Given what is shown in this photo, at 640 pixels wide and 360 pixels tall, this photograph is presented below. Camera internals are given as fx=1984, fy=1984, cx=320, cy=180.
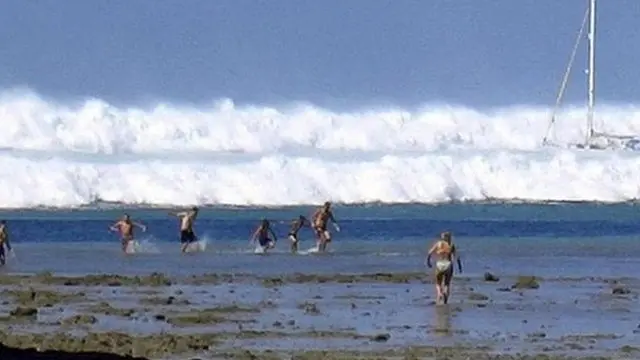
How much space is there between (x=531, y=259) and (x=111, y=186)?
4774 centimetres

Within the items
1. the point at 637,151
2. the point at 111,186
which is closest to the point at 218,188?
the point at 111,186

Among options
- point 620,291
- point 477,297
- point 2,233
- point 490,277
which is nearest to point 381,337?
point 477,297

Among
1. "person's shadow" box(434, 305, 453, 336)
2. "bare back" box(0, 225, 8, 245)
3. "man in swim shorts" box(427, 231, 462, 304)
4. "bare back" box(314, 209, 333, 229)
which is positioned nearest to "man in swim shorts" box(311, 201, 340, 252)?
"bare back" box(314, 209, 333, 229)

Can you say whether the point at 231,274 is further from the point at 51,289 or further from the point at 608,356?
the point at 608,356

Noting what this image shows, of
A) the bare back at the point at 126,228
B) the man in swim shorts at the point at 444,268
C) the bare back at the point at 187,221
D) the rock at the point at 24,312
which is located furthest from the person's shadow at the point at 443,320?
the bare back at the point at 187,221

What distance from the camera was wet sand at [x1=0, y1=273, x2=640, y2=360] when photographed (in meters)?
24.0

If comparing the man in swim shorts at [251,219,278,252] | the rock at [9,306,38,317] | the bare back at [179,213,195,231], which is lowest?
the rock at [9,306,38,317]

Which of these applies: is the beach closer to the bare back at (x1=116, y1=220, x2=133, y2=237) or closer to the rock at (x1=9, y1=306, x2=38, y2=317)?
the rock at (x1=9, y1=306, x2=38, y2=317)

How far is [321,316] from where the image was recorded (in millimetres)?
28719

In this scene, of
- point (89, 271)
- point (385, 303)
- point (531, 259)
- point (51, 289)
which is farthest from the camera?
point (531, 259)

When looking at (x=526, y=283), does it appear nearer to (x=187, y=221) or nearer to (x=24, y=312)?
(x=24, y=312)

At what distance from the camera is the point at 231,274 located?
3888 cm

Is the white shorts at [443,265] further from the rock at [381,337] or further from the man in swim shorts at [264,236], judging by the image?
the man in swim shorts at [264,236]

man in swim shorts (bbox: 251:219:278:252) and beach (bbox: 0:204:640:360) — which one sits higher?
man in swim shorts (bbox: 251:219:278:252)
